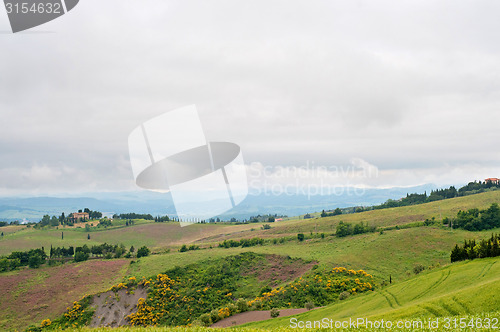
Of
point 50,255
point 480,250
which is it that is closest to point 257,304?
point 480,250

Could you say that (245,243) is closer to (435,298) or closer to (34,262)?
(34,262)

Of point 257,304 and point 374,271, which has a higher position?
point 374,271

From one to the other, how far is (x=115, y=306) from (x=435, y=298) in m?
45.8

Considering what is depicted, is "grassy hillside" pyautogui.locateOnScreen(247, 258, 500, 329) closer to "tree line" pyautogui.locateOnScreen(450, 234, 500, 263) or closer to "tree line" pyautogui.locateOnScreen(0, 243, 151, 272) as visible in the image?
"tree line" pyautogui.locateOnScreen(450, 234, 500, 263)

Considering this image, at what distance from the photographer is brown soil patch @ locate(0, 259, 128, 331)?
2110 inches

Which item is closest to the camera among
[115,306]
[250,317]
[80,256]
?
[250,317]

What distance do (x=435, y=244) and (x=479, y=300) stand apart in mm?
50666

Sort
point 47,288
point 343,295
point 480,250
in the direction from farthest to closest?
point 47,288, point 343,295, point 480,250

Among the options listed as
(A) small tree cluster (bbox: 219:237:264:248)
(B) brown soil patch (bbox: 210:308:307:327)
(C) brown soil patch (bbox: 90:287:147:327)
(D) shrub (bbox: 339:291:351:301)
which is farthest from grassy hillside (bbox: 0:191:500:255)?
(B) brown soil patch (bbox: 210:308:307:327)

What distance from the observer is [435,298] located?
1984 cm

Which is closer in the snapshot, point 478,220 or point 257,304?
point 257,304

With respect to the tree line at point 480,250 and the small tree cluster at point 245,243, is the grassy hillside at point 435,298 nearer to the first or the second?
the tree line at point 480,250

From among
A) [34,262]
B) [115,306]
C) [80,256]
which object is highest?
[34,262]

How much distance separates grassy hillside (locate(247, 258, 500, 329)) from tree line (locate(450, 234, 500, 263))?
103cm
